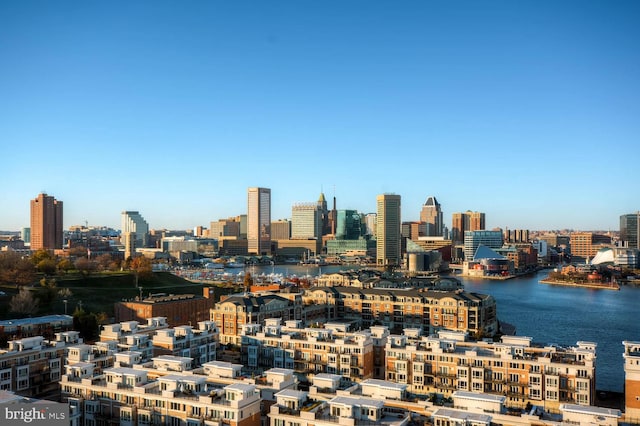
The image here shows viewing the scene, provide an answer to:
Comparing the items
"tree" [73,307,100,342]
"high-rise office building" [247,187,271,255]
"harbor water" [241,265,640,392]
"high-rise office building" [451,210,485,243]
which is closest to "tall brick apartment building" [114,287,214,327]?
"tree" [73,307,100,342]

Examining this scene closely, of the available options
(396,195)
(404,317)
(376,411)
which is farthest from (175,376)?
(396,195)

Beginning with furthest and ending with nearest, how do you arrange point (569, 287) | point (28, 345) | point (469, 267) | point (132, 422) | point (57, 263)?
point (469, 267)
point (569, 287)
point (57, 263)
point (28, 345)
point (132, 422)

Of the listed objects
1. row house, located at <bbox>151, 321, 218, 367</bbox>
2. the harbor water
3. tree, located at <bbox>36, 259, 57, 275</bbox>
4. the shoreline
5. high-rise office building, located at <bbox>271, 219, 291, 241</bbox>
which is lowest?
the shoreline

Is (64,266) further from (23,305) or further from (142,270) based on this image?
(23,305)

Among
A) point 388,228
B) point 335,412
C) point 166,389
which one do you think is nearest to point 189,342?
point 166,389

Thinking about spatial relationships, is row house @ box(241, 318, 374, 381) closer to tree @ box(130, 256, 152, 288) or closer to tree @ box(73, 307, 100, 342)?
tree @ box(73, 307, 100, 342)

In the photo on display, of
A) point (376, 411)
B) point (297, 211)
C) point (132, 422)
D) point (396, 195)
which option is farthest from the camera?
point (297, 211)

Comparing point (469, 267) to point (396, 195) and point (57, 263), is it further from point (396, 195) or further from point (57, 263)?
point (57, 263)
